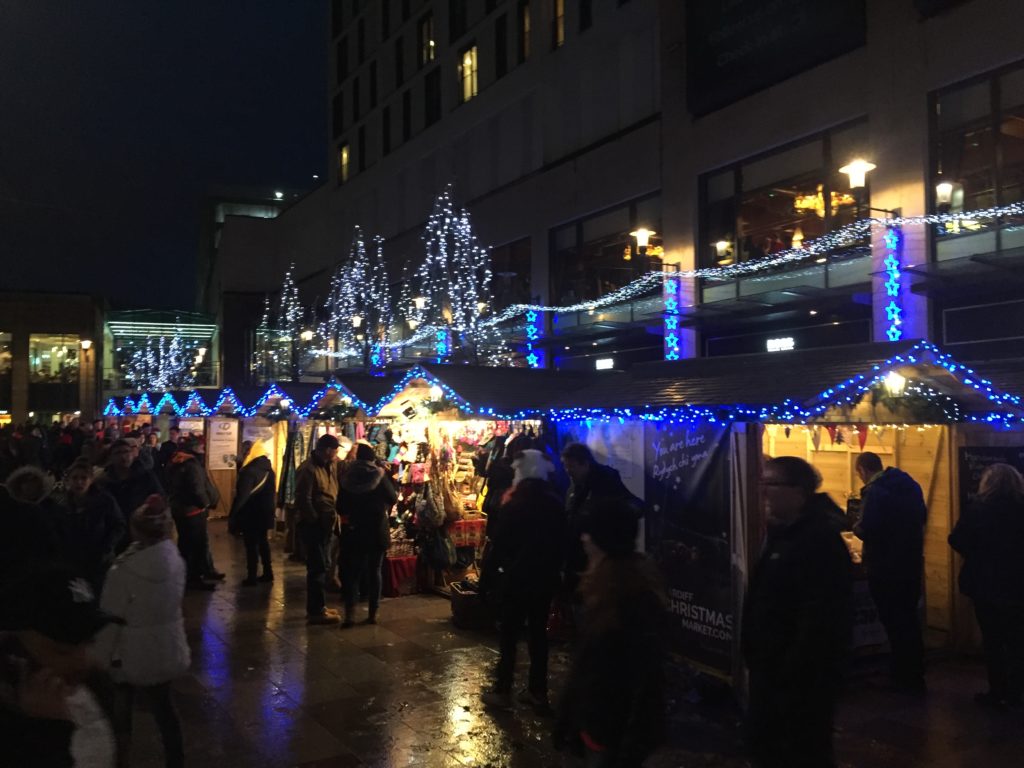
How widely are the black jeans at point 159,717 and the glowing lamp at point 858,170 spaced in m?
13.4

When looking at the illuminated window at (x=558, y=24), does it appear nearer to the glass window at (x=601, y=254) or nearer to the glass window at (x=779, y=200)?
the glass window at (x=601, y=254)

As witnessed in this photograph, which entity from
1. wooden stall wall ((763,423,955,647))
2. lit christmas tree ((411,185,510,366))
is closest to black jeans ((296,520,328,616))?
wooden stall wall ((763,423,955,647))

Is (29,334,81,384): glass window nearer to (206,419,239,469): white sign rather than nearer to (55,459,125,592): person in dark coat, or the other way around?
(206,419,239,469): white sign

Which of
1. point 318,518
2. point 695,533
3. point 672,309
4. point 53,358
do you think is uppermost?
point 53,358

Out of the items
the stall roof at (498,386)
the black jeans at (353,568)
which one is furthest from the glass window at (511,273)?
the black jeans at (353,568)

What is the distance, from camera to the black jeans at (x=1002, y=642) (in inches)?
243

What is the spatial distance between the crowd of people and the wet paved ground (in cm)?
34

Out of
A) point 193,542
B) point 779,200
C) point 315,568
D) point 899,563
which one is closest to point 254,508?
point 193,542

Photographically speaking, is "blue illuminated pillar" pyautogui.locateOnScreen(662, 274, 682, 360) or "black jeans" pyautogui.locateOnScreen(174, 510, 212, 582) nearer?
"black jeans" pyautogui.locateOnScreen(174, 510, 212, 582)

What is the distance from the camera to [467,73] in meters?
28.3

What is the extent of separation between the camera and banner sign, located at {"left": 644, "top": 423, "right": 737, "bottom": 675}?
6.29 meters

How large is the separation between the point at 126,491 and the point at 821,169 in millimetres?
13011

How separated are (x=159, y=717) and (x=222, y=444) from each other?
42.4ft

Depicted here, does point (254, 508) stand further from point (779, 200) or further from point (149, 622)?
point (779, 200)
